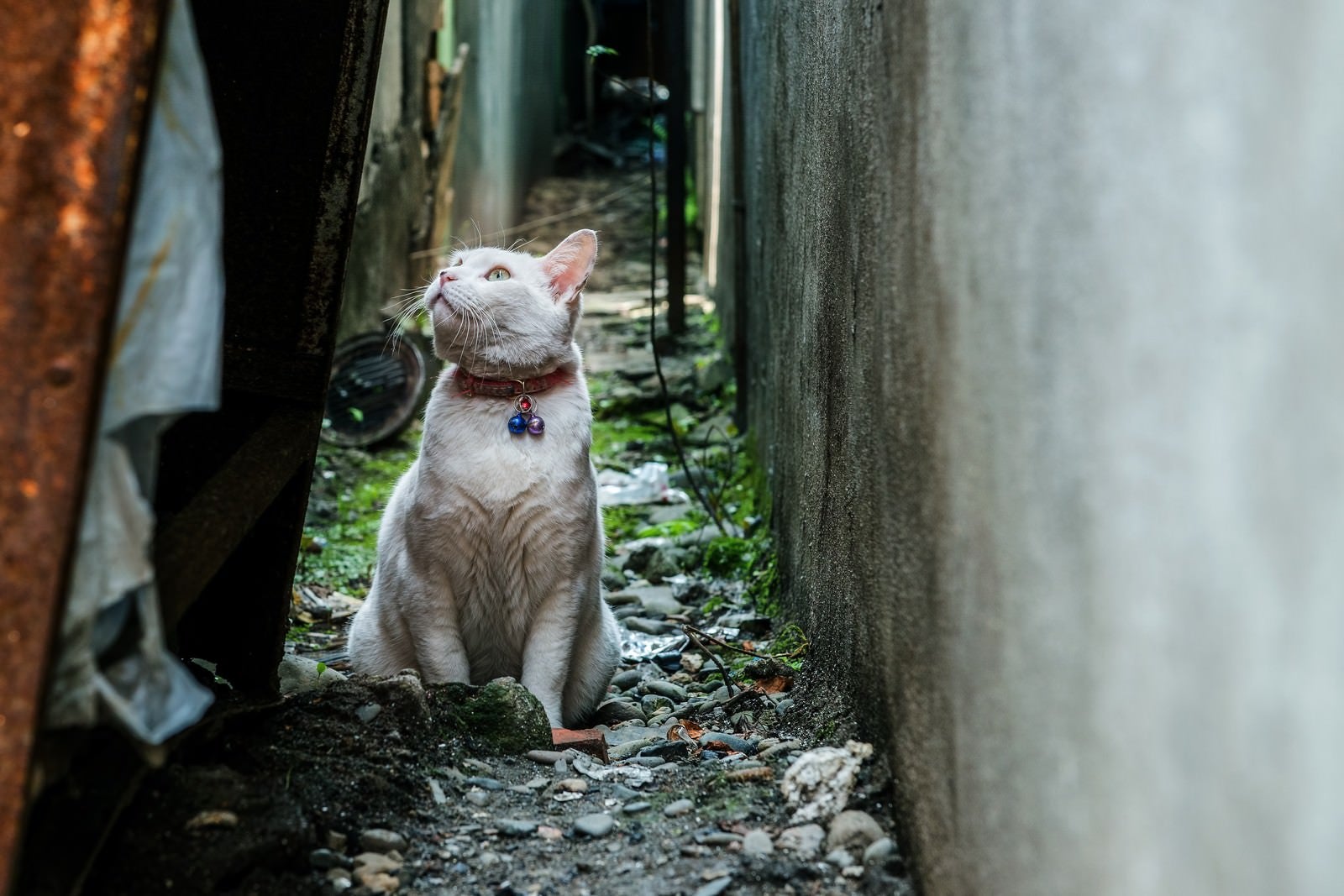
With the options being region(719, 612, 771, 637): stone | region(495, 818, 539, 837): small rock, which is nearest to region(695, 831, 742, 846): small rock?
region(495, 818, 539, 837): small rock

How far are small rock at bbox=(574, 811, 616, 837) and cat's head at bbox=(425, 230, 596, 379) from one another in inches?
59.4

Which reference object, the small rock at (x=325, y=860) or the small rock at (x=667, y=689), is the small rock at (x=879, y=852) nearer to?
the small rock at (x=325, y=860)

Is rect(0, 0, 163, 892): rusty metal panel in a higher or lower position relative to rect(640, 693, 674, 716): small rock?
higher

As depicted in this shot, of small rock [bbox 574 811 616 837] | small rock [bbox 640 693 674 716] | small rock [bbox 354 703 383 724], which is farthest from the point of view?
small rock [bbox 640 693 674 716]

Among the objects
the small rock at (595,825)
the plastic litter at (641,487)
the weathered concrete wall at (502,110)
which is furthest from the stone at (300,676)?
the weathered concrete wall at (502,110)

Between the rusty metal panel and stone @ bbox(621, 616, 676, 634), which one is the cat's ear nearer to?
stone @ bbox(621, 616, 676, 634)

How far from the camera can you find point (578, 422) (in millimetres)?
3721

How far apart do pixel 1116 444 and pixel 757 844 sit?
1411 millimetres

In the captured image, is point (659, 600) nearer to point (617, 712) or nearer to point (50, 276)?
point (617, 712)

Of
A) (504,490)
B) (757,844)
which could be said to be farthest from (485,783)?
(504,490)

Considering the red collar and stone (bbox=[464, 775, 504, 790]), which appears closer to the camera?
stone (bbox=[464, 775, 504, 790])

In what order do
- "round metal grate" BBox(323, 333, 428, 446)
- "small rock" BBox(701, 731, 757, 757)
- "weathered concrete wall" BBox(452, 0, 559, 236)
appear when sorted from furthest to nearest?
"weathered concrete wall" BBox(452, 0, 559, 236) → "round metal grate" BBox(323, 333, 428, 446) → "small rock" BBox(701, 731, 757, 757)

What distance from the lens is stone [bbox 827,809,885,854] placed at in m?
2.28

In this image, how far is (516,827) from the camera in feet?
8.46
